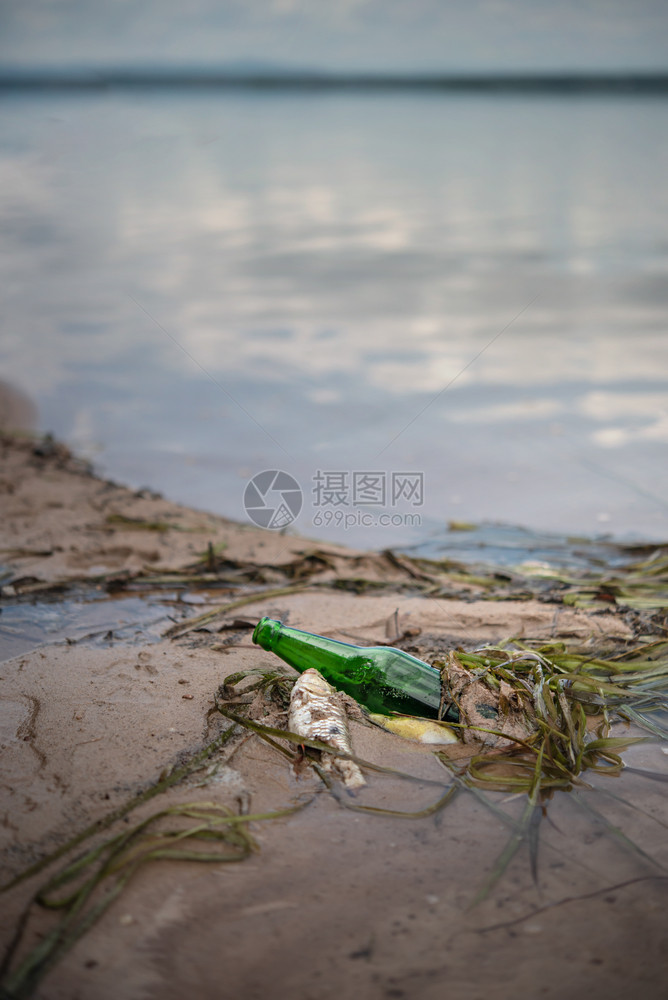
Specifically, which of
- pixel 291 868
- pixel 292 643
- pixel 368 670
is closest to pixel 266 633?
pixel 292 643

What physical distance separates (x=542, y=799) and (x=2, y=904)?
103 cm

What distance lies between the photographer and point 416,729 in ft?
6.07

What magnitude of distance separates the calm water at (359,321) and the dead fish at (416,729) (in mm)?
1872

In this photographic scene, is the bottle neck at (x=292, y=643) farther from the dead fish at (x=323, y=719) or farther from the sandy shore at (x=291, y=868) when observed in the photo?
the sandy shore at (x=291, y=868)

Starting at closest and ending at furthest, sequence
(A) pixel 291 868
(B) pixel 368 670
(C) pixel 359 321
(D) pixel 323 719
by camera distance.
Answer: (A) pixel 291 868 → (D) pixel 323 719 → (B) pixel 368 670 → (C) pixel 359 321

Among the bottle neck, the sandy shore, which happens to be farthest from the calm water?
the sandy shore

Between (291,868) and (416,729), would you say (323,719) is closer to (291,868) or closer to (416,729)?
(416,729)

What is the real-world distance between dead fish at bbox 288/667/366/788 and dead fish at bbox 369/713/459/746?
11 centimetres

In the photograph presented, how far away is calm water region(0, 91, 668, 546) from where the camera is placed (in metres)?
4.26

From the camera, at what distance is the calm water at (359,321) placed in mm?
4258

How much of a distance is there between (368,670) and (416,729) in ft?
0.61

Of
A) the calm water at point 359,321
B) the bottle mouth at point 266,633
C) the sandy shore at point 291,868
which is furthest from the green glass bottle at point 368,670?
the calm water at point 359,321

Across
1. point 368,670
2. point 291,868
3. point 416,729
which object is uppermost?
Result: point 368,670

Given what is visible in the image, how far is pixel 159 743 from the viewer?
1.79m
